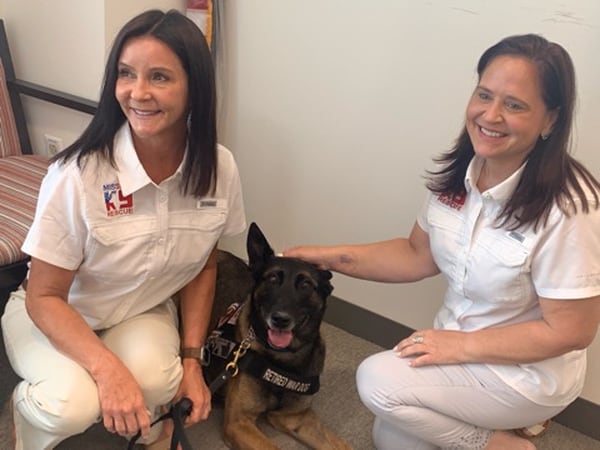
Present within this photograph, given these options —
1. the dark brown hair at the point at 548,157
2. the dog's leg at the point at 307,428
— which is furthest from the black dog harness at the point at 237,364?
the dark brown hair at the point at 548,157

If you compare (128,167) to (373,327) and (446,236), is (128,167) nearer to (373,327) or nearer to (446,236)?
(446,236)

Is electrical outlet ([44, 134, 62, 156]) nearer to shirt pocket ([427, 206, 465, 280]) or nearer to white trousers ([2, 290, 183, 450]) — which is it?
white trousers ([2, 290, 183, 450])

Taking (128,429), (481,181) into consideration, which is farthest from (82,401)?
(481,181)

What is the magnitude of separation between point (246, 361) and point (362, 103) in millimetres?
963

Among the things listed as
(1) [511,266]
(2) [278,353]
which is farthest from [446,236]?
(2) [278,353]

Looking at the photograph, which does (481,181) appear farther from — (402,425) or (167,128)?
(167,128)

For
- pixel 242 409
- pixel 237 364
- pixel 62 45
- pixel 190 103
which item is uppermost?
pixel 190 103

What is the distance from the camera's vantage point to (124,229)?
1435 mm

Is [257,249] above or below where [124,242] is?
below

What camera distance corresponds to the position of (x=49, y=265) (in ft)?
4.47

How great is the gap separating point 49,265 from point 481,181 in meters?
1.08

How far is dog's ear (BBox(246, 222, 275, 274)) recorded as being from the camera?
1692mm

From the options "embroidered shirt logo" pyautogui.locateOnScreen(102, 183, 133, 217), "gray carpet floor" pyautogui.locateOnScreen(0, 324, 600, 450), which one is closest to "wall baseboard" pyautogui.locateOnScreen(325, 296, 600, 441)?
"gray carpet floor" pyautogui.locateOnScreen(0, 324, 600, 450)

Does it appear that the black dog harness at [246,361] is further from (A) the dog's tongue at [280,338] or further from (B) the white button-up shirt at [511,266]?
(B) the white button-up shirt at [511,266]
